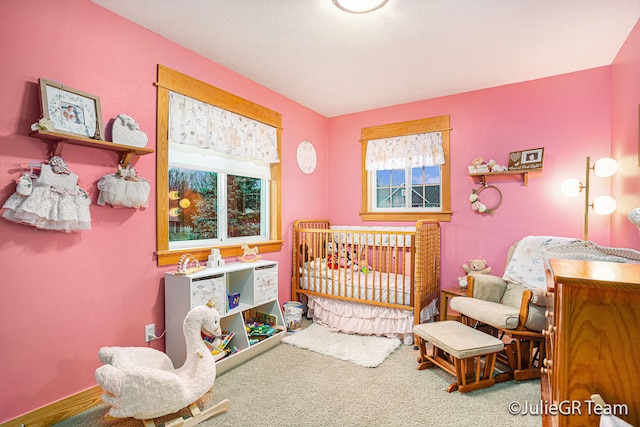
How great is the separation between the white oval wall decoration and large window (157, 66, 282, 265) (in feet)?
1.39

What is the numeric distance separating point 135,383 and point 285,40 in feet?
7.78

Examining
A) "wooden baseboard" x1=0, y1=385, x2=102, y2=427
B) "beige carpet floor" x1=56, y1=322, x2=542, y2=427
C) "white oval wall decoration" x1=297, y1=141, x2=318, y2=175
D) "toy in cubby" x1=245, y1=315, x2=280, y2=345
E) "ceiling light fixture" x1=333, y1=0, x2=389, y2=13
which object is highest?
"ceiling light fixture" x1=333, y1=0, x2=389, y2=13

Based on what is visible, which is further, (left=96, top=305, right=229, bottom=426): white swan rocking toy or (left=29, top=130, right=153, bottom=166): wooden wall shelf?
(left=29, top=130, right=153, bottom=166): wooden wall shelf

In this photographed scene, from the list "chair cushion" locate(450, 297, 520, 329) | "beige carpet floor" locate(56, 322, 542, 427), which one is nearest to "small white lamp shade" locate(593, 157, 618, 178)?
"chair cushion" locate(450, 297, 520, 329)

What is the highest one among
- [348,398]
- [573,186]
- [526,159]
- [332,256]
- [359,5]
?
[359,5]

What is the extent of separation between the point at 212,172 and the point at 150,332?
1376mm

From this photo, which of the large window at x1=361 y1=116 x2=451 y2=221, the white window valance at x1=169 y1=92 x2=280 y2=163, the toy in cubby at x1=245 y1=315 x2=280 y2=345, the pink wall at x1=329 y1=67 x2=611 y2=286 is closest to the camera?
the white window valance at x1=169 y1=92 x2=280 y2=163

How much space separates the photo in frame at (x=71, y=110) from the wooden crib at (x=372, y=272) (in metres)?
2.14

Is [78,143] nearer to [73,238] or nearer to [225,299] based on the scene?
[73,238]

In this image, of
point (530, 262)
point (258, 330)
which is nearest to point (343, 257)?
point (258, 330)

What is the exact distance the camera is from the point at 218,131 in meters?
2.71

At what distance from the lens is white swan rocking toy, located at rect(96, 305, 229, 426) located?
1562 millimetres

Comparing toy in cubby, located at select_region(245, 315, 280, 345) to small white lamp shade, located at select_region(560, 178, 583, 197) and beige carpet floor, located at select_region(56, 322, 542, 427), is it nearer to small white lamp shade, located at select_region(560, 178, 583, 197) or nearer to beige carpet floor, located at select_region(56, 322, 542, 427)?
beige carpet floor, located at select_region(56, 322, 542, 427)

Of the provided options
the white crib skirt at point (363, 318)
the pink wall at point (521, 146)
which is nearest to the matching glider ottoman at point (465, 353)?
the white crib skirt at point (363, 318)
